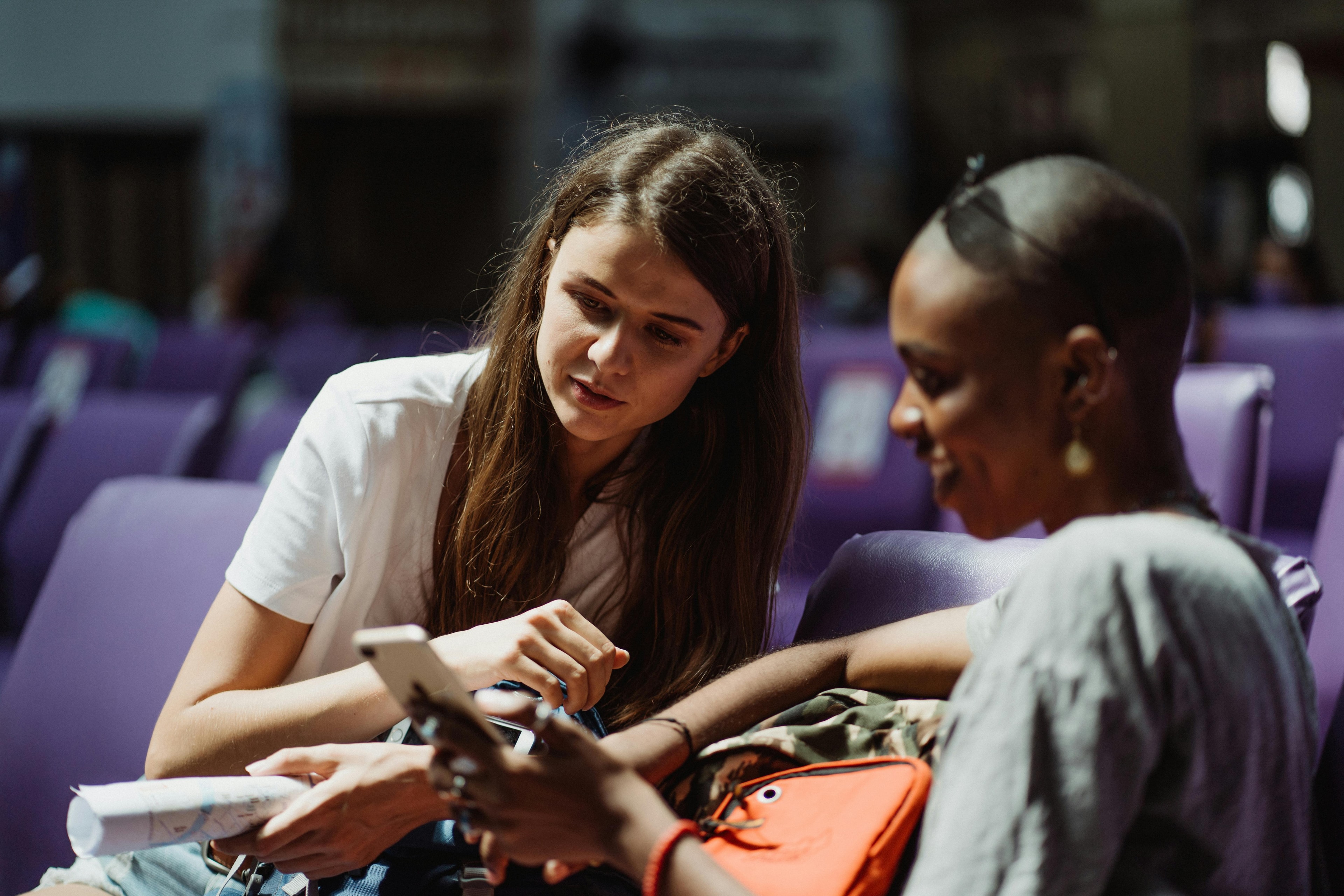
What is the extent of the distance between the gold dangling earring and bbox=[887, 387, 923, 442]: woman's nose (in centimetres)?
10

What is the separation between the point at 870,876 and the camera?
927mm

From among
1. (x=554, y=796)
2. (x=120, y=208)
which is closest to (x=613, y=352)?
(x=554, y=796)

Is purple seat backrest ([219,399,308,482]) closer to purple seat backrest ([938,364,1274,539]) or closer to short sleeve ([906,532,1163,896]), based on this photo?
purple seat backrest ([938,364,1274,539])

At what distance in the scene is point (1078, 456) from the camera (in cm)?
76

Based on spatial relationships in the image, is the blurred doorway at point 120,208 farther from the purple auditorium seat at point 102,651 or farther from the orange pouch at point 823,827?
the orange pouch at point 823,827

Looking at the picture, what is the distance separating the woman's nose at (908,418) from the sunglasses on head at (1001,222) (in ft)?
0.38

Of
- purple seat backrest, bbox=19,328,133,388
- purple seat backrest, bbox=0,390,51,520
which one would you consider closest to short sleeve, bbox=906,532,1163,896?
purple seat backrest, bbox=0,390,51,520

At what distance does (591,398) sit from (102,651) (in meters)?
0.75

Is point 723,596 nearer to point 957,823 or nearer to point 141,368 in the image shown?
point 957,823

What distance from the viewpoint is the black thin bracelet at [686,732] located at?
1.08 metres

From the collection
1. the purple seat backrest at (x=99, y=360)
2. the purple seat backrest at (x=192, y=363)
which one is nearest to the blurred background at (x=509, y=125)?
the purple seat backrest at (x=99, y=360)

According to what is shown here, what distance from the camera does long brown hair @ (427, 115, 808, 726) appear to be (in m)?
1.31

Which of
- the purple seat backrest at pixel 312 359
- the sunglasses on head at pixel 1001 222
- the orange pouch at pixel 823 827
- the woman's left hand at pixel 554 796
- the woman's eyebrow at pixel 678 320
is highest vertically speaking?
the sunglasses on head at pixel 1001 222

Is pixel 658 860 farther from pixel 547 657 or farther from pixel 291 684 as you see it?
pixel 291 684
